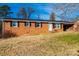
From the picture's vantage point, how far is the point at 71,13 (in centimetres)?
1224

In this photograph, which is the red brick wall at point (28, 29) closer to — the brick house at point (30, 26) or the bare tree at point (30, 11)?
the brick house at point (30, 26)

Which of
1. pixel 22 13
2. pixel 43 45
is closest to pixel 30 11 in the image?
pixel 22 13

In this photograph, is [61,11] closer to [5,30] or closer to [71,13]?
[71,13]

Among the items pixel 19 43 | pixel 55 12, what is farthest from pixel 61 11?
pixel 19 43

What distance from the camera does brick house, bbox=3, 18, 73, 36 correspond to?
40.2ft

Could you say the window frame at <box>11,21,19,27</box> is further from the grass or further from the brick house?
the grass

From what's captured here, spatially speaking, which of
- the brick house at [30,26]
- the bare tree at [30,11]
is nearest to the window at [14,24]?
the brick house at [30,26]

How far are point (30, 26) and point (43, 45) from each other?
0.41 meters

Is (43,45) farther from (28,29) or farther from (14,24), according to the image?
(14,24)

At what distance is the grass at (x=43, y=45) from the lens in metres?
12.2

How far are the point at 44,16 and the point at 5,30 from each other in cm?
74

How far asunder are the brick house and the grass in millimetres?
91

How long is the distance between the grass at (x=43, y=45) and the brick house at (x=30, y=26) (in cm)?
9

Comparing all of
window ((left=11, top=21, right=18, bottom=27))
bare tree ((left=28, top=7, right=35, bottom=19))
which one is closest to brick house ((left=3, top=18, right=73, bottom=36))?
window ((left=11, top=21, right=18, bottom=27))
